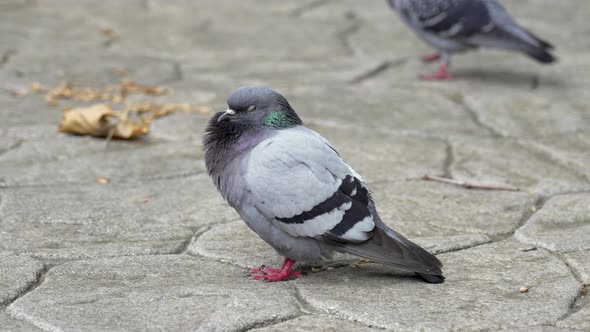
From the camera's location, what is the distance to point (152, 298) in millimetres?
3129

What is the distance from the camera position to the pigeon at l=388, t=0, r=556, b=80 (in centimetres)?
668

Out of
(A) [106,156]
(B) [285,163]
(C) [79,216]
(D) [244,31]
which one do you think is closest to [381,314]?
(B) [285,163]

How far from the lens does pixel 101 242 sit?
3.76 metres

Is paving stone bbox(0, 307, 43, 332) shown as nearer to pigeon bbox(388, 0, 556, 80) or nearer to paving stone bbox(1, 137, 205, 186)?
paving stone bbox(1, 137, 205, 186)

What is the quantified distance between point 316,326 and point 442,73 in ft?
14.1

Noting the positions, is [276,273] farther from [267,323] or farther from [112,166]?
[112,166]

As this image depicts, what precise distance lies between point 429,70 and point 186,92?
212cm

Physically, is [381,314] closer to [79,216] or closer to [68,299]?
[68,299]

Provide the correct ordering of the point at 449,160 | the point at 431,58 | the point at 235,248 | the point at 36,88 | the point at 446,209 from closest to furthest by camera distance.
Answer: the point at 235,248 → the point at 446,209 → the point at 449,160 → the point at 36,88 → the point at 431,58

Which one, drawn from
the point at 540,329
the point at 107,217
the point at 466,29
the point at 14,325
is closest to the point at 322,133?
the point at 107,217

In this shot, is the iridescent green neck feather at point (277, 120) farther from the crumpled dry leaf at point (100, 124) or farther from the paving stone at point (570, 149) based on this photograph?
the paving stone at point (570, 149)

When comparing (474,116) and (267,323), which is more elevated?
(267,323)

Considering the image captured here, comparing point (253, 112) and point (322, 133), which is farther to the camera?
point (322, 133)

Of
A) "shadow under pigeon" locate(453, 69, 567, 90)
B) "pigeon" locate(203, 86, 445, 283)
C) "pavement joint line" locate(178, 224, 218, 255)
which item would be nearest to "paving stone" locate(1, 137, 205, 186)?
"pavement joint line" locate(178, 224, 218, 255)
